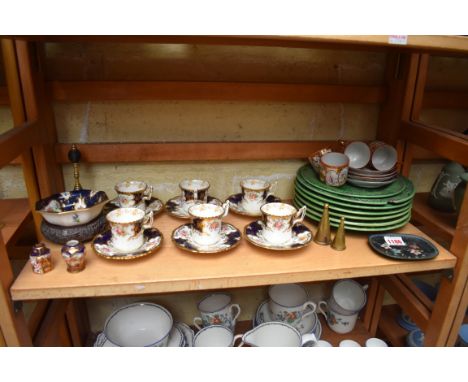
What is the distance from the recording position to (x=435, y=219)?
103cm

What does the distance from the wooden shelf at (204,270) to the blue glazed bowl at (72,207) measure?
0.07m

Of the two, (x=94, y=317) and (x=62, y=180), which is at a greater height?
(x=62, y=180)

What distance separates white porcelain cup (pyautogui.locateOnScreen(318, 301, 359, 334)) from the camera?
1.25 metres

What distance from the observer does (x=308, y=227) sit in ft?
3.06

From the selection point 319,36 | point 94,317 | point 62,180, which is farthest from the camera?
point 94,317

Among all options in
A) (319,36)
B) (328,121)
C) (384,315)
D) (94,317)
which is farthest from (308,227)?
(94,317)

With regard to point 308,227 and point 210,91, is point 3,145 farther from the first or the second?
point 308,227

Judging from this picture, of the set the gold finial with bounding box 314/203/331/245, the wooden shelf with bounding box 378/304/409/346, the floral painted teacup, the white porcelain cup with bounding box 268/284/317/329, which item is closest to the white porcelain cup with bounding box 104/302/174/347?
the white porcelain cup with bounding box 268/284/317/329

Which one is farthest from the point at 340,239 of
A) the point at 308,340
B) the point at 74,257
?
the point at 74,257

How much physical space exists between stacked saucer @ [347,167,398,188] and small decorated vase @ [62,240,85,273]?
675mm

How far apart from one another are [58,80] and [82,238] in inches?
17.3

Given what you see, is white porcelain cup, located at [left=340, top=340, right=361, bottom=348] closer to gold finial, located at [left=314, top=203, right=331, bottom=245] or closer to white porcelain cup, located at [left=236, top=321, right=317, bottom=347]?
white porcelain cup, located at [left=236, top=321, right=317, bottom=347]

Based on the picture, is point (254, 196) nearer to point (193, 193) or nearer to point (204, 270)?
point (193, 193)

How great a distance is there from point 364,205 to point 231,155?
41 cm
